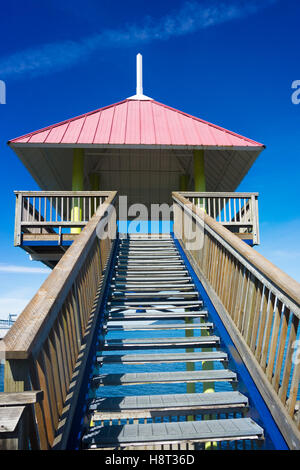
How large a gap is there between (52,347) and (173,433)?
45.3 inches

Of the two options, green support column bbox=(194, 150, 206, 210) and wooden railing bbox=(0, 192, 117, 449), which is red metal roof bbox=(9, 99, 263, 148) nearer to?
green support column bbox=(194, 150, 206, 210)

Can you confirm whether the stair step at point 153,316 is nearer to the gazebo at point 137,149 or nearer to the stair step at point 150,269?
the stair step at point 150,269

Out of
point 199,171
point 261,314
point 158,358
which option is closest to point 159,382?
point 158,358

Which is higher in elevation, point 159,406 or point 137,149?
point 137,149

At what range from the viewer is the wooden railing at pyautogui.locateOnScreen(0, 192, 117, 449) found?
5.94ft

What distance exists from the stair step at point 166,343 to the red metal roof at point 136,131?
256 inches

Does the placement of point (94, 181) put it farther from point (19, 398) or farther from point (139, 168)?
point (19, 398)

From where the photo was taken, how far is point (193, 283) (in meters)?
6.02

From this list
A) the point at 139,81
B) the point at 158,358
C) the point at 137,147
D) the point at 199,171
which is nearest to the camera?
the point at 158,358

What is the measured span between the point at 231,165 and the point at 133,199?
6.44 metres

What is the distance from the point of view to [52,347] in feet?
7.97

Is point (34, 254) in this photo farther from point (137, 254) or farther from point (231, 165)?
point (231, 165)
